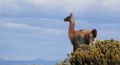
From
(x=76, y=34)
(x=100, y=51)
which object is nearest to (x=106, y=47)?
(x=100, y=51)

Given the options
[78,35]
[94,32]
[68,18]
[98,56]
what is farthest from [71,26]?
[98,56]

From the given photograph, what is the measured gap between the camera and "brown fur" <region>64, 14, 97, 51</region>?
23.7 metres

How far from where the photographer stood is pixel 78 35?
24.9 meters

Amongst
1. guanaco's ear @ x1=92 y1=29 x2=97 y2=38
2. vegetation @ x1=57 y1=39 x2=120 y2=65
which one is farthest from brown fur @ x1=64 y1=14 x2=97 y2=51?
vegetation @ x1=57 y1=39 x2=120 y2=65

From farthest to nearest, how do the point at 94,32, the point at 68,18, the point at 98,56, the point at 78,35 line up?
the point at 68,18
the point at 78,35
the point at 94,32
the point at 98,56

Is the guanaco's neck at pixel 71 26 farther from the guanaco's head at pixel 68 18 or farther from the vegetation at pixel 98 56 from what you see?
the vegetation at pixel 98 56

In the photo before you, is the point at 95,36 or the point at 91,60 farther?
the point at 95,36

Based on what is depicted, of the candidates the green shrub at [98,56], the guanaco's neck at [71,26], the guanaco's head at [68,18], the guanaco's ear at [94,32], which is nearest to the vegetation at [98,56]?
the green shrub at [98,56]

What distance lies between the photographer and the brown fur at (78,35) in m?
23.7

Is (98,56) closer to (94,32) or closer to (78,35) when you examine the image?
(94,32)

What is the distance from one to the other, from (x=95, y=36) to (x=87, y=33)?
0.63m

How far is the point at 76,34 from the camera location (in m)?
25.5

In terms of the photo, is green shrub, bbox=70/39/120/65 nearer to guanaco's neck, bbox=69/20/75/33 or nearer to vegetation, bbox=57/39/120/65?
vegetation, bbox=57/39/120/65

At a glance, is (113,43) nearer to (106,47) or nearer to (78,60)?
(106,47)
